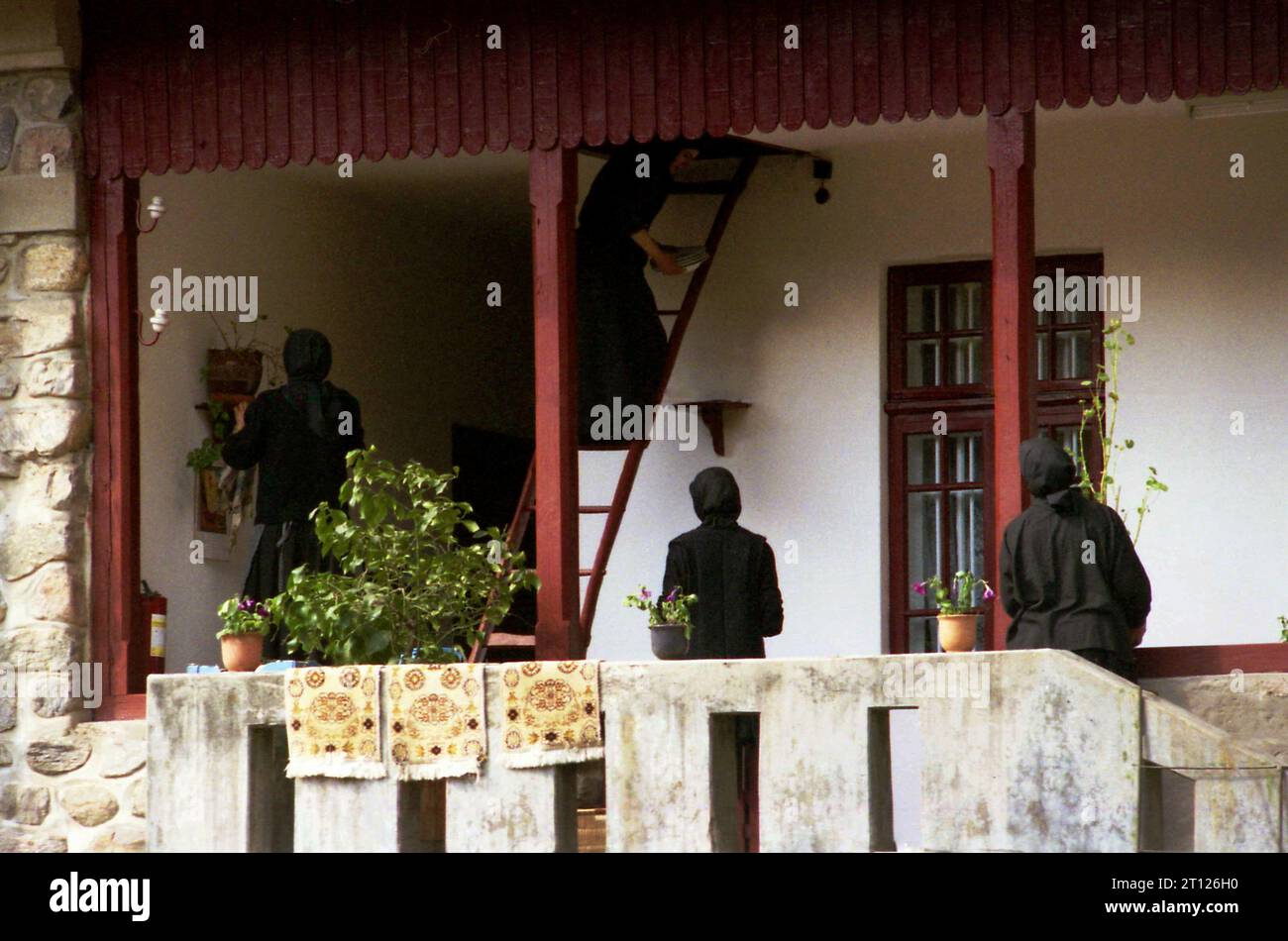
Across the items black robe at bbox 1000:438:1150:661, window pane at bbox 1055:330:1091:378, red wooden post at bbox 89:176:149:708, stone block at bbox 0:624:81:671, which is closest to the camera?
black robe at bbox 1000:438:1150:661

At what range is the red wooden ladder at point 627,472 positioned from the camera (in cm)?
1123

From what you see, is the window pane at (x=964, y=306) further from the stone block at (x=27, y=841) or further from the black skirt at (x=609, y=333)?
the stone block at (x=27, y=841)

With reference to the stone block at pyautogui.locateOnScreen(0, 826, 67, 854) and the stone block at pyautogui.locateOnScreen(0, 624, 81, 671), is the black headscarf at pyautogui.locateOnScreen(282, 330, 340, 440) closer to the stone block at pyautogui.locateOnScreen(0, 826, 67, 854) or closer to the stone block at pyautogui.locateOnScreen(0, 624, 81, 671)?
the stone block at pyautogui.locateOnScreen(0, 624, 81, 671)

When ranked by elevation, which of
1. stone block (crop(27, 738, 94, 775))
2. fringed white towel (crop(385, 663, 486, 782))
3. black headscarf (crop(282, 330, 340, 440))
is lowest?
stone block (crop(27, 738, 94, 775))

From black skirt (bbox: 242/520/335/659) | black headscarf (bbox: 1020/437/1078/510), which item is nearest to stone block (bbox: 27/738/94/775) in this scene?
black skirt (bbox: 242/520/335/659)

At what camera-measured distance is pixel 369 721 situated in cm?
830

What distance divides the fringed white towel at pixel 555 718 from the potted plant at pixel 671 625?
55.5 inches

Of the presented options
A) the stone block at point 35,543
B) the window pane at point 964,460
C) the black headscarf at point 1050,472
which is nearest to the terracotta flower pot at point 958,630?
the black headscarf at point 1050,472

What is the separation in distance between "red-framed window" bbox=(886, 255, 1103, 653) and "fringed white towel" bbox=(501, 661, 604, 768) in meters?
4.11

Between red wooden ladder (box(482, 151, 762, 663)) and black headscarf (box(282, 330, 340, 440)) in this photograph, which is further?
red wooden ladder (box(482, 151, 762, 663))

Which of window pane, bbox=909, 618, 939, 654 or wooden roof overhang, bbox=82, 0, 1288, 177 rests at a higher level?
wooden roof overhang, bbox=82, 0, 1288, 177

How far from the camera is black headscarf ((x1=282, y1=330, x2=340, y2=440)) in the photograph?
10188 mm

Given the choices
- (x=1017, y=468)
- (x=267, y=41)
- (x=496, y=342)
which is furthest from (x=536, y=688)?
(x=496, y=342)

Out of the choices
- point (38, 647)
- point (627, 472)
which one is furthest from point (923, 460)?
point (38, 647)
